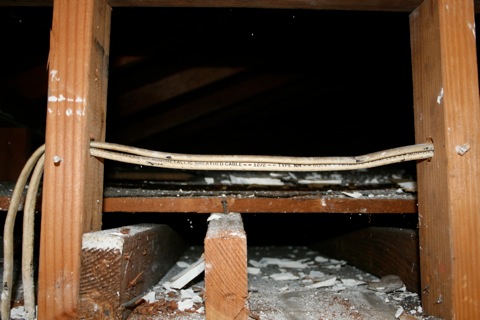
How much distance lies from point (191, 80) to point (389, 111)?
7.43 feet

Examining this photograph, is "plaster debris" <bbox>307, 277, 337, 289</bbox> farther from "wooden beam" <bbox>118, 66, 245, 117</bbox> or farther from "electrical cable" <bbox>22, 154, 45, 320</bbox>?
"wooden beam" <bbox>118, 66, 245, 117</bbox>

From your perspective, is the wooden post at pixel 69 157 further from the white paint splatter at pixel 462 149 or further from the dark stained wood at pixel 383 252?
the dark stained wood at pixel 383 252

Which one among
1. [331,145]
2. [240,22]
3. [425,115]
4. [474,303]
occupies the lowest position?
[474,303]

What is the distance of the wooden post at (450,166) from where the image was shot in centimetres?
69

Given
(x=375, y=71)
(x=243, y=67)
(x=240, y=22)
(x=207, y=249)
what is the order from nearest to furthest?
(x=207, y=249) → (x=240, y=22) → (x=243, y=67) → (x=375, y=71)

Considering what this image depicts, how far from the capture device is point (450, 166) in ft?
2.31

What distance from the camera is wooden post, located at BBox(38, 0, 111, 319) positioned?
0.66 metres

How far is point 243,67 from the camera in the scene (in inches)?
88.2

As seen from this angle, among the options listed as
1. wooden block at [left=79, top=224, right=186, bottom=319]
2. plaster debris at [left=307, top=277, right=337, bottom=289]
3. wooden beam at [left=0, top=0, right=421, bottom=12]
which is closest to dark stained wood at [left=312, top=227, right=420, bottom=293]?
plaster debris at [left=307, top=277, right=337, bottom=289]

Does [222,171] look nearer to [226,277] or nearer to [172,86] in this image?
[172,86]

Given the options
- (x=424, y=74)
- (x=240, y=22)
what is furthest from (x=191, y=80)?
(x=424, y=74)

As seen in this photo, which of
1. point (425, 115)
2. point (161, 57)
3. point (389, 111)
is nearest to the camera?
point (425, 115)

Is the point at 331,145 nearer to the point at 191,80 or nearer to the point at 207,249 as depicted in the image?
the point at 191,80

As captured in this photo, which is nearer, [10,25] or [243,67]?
[10,25]
